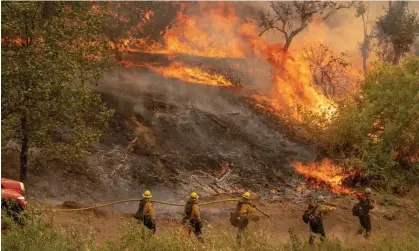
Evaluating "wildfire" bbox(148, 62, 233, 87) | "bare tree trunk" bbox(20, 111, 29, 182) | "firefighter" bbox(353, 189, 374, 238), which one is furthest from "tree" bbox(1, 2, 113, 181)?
"wildfire" bbox(148, 62, 233, 87)

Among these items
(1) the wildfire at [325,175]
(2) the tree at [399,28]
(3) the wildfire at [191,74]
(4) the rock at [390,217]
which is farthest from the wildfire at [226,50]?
(4) the rock at [390,217]

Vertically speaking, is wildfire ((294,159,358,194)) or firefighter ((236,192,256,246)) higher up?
firefighter ((236,192,256,246))

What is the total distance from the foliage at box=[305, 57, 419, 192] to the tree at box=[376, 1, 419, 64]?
12.9m

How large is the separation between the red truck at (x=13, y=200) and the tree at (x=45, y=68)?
7.77ft

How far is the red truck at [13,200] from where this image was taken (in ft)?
35.6

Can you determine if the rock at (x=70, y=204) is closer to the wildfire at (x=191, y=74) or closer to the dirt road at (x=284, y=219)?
the dirt road at (x=284, y=219)

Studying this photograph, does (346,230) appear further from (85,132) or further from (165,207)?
(85,132)

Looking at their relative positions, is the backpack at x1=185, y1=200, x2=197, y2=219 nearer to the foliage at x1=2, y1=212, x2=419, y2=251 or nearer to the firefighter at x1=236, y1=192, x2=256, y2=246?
the firefighter at x1=236, y1=192, x2=256, y2=246

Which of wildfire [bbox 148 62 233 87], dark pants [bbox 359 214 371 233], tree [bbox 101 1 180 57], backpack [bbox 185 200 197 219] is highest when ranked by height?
tree [bbox 101 1 180 57]

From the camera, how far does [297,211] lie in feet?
58.4

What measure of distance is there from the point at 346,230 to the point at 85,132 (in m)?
9.70

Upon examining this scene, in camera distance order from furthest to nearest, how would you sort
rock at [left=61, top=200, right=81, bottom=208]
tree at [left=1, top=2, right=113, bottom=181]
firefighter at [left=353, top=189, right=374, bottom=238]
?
rock at [left=61, top=200, right=81, bottom=208], firefighter at [left=353, top=189, right=374, bottom=238], tree at [left=1, top=2, right=113, bottom=181]

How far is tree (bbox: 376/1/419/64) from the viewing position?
32.9 metres

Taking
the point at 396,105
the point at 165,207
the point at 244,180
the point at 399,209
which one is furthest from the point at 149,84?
the point at 399,209
